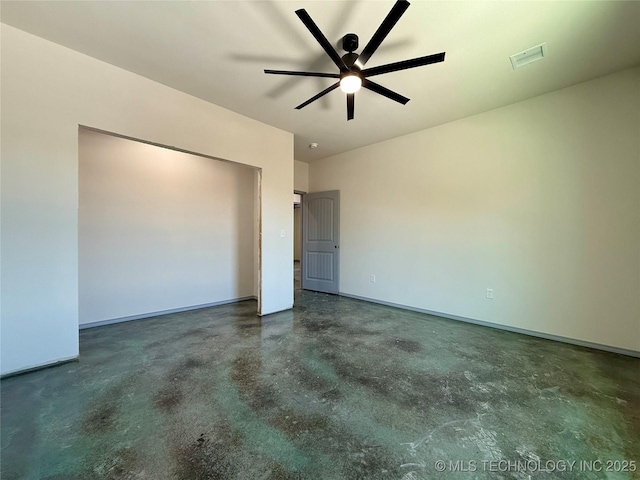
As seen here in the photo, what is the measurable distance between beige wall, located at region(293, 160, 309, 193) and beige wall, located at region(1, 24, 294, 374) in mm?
3094

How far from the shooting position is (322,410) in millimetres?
1727

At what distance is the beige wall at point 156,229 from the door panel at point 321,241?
1.38 m

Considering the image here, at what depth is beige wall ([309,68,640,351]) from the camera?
259 cm

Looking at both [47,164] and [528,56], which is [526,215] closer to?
[528,56]

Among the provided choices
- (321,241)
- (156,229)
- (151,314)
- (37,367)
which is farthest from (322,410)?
(321,241)

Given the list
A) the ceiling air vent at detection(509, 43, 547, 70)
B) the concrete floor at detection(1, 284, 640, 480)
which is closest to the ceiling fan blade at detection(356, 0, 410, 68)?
the ceiling air vent at detection(509, 43, 547, 70)

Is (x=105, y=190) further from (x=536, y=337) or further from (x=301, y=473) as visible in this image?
(x=536, y=337)

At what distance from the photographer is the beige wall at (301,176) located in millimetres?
5633

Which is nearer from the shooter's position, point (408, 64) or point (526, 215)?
point (408, 64)

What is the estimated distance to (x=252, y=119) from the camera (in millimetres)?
3604

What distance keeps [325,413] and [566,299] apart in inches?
123

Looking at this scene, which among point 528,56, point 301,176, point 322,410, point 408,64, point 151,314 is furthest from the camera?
point 301,176

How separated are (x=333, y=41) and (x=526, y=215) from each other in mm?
3061

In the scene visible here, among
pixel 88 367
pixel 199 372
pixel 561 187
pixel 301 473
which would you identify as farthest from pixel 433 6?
pixel 88 367
